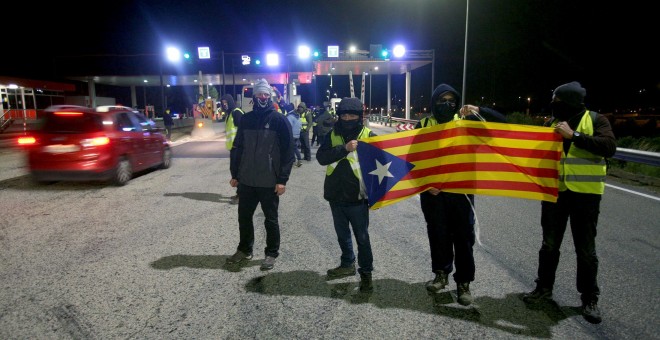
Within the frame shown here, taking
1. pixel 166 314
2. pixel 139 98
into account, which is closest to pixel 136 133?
pixel 166 314

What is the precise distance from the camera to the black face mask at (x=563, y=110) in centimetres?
371

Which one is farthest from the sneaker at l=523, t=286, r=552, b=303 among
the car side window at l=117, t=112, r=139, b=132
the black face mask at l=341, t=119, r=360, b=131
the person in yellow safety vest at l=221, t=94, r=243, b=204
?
the car side window at l=117, t=112, r=139, b=132

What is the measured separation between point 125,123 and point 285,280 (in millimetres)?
7842

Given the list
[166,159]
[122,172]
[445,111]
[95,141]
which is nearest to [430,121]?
[445,111]

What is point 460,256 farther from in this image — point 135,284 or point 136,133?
point 136,133

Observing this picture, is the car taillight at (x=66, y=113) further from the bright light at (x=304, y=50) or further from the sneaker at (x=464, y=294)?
the bright light at (x=304, y=50)

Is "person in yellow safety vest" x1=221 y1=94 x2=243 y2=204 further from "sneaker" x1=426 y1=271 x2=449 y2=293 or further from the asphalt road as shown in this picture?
"sneaker" x1=426 y1=271 x2=449 y2=293

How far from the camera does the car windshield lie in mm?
9234

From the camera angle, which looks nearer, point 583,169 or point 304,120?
point 583,169

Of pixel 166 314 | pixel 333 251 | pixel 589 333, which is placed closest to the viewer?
pixel 589 333

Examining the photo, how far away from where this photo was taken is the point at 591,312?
3.51m

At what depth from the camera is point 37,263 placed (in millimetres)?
4844

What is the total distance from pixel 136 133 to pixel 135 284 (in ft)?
24.2

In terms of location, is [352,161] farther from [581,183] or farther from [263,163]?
[581,183]
